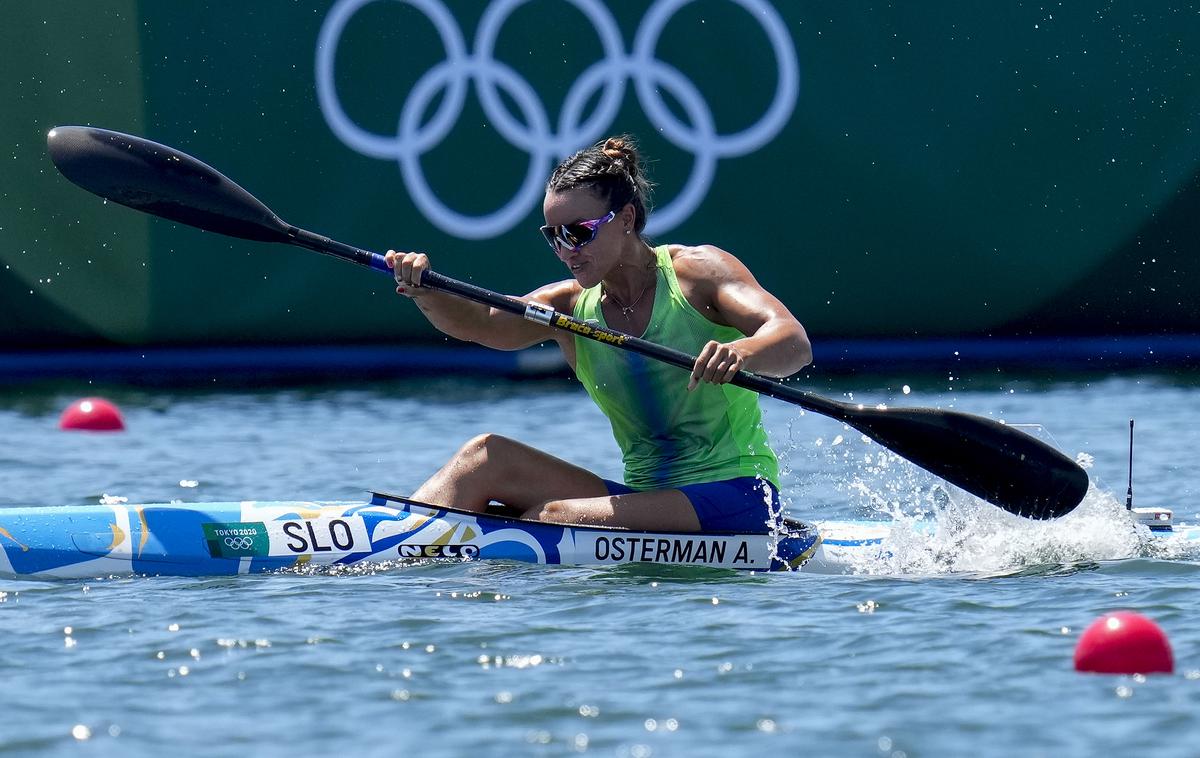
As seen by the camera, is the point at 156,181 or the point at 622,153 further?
the point at 156,181

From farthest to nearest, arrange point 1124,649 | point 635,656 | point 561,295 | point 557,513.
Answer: point 561,295 < point 557,513 < point 635,656 < point 1124,649

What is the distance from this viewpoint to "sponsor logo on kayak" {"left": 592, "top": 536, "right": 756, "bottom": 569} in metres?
5.78

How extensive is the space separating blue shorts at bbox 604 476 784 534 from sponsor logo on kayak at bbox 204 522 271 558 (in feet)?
4.22

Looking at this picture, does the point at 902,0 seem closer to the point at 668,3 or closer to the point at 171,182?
the point at 668,3

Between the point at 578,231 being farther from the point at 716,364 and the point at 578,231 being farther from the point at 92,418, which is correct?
the point at 92,418

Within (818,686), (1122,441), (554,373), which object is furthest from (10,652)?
(554,373)

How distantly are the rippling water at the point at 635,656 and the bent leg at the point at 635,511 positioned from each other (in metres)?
0.15

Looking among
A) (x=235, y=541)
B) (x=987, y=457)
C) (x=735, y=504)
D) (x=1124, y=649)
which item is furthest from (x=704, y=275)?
(x=1124, y=649)

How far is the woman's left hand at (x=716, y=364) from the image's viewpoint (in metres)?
5.48

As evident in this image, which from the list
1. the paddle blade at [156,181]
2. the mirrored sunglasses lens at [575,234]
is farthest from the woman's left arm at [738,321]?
the paddle blade at [156,181]

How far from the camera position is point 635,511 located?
582cm

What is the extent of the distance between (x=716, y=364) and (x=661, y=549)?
65cm

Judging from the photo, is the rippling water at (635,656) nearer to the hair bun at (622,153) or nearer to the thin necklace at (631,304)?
the thin necklace at (631,304)

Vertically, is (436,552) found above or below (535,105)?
below
